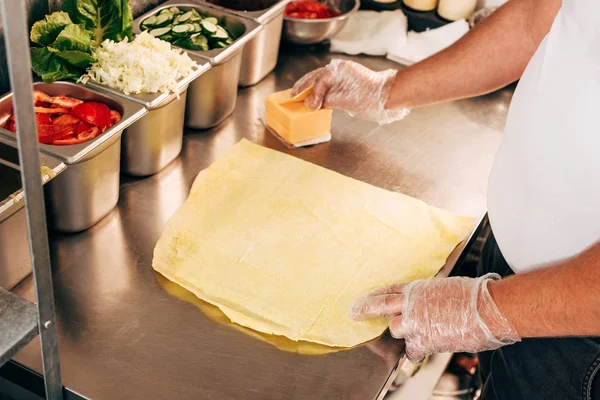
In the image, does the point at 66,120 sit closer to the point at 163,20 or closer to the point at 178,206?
the point at 178,206

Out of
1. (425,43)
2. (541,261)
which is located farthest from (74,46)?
(425,43)

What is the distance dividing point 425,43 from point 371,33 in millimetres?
187

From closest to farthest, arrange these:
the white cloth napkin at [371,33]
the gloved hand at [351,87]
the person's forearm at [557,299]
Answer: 1. the person's forearm at [557,299]
2. the gloved hand at [351,87]
3. the white cloth napkin at [371,33]

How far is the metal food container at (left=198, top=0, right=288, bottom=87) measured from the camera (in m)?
1.96

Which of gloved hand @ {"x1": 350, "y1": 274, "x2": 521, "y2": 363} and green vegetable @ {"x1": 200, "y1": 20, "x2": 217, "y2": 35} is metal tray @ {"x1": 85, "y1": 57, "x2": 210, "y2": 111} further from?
gloved hand @ {"x1": 350, "y1": 274, "x2": 521, "y2": 363}

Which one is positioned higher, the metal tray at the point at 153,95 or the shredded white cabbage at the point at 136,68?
the shredded white cabbage at the point at 136,68

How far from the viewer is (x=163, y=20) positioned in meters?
1.87

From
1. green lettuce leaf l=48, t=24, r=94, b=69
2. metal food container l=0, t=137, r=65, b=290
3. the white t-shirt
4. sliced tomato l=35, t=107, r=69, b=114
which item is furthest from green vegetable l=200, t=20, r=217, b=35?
the white t-shirt

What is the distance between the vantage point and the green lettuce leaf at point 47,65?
154 centimetres

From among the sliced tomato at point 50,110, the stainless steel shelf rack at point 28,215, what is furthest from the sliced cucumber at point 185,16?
the stainless steel shelf rack at point 28,215

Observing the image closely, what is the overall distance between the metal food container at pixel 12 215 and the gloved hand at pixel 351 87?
756mm

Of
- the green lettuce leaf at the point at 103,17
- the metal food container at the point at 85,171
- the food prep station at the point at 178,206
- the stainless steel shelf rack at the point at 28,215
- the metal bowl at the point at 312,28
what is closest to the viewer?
the stainless steel shelf rack at the point at 28,215

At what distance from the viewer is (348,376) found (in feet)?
4.23

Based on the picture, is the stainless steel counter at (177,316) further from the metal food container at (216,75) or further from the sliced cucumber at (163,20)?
the sliced cucumber at (163,20)
